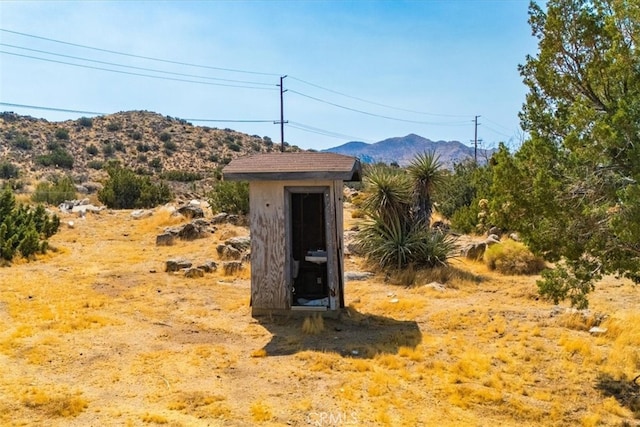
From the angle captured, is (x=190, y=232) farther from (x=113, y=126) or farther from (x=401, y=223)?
(x=113, y=126)

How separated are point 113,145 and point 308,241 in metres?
41.5

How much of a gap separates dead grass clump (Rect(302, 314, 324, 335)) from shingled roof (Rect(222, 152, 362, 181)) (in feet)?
A: 7.10

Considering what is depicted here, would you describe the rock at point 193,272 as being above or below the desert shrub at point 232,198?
below

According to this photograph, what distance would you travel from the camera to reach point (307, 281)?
9.23 m

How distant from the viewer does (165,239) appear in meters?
14.6

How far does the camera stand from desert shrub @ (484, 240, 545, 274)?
11117mm

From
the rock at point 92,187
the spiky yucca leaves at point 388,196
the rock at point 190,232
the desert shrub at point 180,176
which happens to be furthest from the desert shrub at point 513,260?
the desert shrub at point 180,176

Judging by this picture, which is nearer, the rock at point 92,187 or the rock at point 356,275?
the rock at point 356,275

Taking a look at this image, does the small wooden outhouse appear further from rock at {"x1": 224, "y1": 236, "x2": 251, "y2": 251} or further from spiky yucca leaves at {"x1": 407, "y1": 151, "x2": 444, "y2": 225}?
rock at {"x1": 224, "y1": 236, "x2": 251, "y2": 251}

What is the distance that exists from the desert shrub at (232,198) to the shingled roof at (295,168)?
32.6ft

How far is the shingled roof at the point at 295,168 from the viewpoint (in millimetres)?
7676

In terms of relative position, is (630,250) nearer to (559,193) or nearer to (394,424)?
(559,193)

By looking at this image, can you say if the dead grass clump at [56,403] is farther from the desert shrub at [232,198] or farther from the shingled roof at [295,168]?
the desert shrub at [232,198]

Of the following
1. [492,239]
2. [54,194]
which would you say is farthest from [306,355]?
[54,194]
